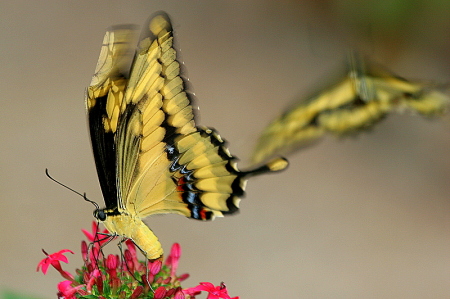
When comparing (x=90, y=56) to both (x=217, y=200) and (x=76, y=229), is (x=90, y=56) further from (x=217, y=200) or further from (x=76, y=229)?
(x=217, y=200)

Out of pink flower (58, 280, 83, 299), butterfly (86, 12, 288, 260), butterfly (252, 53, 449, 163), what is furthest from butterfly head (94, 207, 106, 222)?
butterfly (252, 53, 449, 163)

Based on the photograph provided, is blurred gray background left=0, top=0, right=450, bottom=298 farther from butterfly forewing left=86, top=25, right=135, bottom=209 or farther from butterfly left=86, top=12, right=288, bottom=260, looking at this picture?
butterfly forewing left=86, top=25, right=135, bottom=209

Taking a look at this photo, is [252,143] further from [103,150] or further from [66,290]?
[66,290]

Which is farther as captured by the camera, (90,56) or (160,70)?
(90,56)

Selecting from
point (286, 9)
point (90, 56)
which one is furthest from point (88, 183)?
point (286, 9)

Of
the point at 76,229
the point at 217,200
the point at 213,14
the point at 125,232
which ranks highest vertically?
the point at 213,14

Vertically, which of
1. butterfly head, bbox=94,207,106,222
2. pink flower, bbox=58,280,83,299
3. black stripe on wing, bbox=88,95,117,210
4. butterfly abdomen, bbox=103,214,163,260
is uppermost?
black stripe on wing, bbox=88,95,117,210
